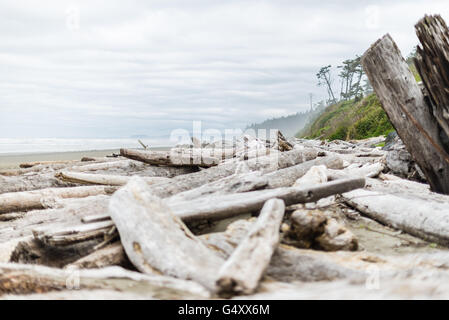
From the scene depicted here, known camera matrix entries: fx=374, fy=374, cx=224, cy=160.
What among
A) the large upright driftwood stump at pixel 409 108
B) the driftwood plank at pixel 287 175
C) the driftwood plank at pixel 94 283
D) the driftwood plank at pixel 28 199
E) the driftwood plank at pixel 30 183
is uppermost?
the large upright driftwood stump at pixel 409 108

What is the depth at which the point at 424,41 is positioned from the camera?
4.78 meters

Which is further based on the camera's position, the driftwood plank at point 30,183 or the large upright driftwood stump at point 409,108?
the driftwood plank at point 30,183

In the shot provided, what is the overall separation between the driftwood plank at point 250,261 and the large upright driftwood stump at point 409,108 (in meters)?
3.35

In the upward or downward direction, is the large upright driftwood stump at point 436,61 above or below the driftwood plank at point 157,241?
above

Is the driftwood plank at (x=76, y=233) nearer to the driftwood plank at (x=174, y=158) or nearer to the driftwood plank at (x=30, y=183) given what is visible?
the driftwood plank at (x=174, y=158)

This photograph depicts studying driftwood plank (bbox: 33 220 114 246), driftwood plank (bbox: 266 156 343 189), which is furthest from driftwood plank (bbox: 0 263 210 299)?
driftwood plank (bbox: 266 156 343 189)

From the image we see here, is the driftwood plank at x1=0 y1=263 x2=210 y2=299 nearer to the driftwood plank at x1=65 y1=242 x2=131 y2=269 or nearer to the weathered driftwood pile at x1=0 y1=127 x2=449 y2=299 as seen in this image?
the weathered driftwood pile at x1=0 y1=127 x2=449 y2=299

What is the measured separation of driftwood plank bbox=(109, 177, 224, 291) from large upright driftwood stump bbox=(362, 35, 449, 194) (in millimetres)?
3717

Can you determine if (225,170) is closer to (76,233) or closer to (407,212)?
(407,212)

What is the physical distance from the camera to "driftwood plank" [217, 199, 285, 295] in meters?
2.18

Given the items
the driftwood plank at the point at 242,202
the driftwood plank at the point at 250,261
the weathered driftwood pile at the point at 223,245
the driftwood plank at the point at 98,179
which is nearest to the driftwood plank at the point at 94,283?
the weathered driftwood pile at the point at 223,245

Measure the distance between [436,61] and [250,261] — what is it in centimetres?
390

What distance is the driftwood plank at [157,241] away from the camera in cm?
254

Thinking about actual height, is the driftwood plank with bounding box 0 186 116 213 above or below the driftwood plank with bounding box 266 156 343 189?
below
